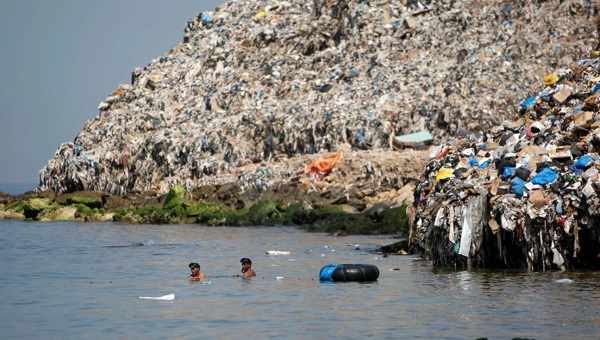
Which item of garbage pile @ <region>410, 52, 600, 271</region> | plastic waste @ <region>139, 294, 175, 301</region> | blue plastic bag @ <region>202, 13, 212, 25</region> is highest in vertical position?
blue plastic bag @ <region>202, 13, 212, 25</region>

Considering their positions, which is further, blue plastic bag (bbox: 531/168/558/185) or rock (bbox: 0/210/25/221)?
rock (bbox: 0/210/25/221)

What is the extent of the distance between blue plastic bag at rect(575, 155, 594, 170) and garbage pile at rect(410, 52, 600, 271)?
18 millimetres

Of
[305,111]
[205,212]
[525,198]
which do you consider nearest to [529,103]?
[525,198]

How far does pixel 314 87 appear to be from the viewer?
157 feet

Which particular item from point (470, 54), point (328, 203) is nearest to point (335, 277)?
point (328, 203)

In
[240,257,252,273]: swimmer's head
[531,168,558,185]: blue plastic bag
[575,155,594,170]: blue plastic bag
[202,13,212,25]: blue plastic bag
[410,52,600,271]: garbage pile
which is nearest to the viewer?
[410,52,600,271]: garbage pile

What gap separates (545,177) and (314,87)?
95.9ft

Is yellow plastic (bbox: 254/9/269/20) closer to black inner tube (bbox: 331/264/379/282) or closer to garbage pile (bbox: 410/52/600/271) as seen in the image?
garbage pile (bbox: 410/52/600/271)

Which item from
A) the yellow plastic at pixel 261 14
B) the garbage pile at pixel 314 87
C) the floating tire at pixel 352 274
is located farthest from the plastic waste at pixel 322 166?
the floating tire at pixel 352 274

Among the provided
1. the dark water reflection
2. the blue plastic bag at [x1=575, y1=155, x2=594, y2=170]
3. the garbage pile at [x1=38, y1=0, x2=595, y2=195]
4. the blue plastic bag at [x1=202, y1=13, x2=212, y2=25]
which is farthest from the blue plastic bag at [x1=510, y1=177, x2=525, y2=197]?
the blue plastic bag at [x1=202, y1=13, x2=212, y2=25]

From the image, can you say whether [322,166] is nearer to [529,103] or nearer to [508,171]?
[529,103]

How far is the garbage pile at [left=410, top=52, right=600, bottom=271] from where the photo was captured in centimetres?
1862

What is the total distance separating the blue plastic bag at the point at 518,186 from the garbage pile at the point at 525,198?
0.02 metres

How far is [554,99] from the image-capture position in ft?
73.8
